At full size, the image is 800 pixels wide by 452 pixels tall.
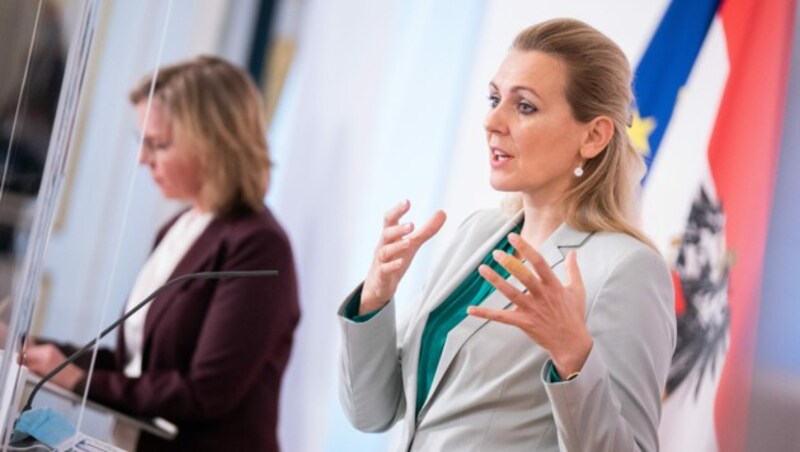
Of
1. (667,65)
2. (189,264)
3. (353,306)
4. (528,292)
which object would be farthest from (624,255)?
(189,264)

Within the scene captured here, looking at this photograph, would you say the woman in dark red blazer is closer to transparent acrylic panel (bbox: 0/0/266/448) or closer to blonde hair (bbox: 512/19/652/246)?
transparent acrylic panel (bbox: 0/0/266/448)

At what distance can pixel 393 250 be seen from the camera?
5.03ft

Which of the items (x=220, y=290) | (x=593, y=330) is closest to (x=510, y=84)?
(x=593, y=330)

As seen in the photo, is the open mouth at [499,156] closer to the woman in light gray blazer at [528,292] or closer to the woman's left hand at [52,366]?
the woman in light gray blazer at [528,292]

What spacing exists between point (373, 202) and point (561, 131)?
61.1 inches

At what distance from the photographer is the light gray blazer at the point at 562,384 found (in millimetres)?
1379

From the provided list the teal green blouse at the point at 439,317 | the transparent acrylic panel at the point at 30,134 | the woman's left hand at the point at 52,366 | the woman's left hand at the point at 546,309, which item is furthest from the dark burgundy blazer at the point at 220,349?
the woman's left hand at the point at 546,309

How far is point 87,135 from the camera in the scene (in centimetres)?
385

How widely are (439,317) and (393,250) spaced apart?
167mm

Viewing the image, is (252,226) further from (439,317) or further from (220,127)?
(439,317)

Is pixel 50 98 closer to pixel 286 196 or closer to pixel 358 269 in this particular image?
pixel 358 269

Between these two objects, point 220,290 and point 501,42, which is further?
point 501,42

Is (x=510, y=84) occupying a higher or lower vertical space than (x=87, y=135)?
higher

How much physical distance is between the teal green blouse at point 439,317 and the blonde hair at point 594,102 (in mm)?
169
